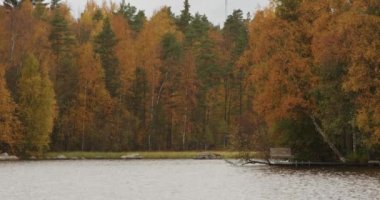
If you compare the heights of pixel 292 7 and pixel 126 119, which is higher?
pixel 292 7

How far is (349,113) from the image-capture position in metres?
46.2

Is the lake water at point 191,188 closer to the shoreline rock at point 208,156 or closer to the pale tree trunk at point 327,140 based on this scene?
the pale tree trunk at point 327,140

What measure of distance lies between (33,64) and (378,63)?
44765 mm

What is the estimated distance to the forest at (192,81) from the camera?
46000 millimetres

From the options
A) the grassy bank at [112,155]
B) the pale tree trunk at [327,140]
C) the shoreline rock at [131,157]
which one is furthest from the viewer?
the grassy bank at [112,155]

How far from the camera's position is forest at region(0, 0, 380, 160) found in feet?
151

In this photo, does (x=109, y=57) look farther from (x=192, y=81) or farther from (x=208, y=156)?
(x=208, y=156)

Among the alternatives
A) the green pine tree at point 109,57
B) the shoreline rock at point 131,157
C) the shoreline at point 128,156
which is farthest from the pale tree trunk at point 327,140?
the green pine tree at point 109,57

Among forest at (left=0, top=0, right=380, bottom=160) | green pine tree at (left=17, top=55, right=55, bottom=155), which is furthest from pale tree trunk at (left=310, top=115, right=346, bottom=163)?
green pine tree at (left=17, top=55, right=55, bottom=155)

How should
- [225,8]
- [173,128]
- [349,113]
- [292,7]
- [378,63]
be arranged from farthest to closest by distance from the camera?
1. [225,8]
2. [173,128]
3. [292,7]
4. [349,113]
5. [378,63]

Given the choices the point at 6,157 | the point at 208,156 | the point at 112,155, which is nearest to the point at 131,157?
the point at 112,155

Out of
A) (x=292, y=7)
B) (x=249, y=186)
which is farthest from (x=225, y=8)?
(x=249, y=186)

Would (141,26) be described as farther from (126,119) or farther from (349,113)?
(349,113)

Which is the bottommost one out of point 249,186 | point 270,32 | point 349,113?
point 249,186
